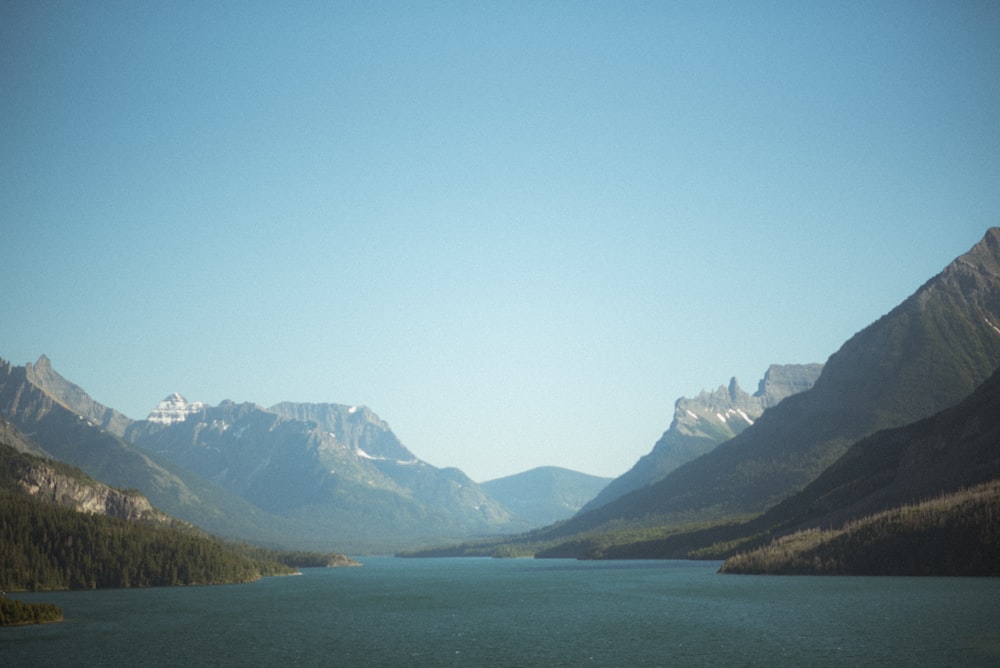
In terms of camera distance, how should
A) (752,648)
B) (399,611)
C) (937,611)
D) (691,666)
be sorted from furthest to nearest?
1. (399,611)
2. (937,611)
3. (752,648)
4. (691,666)

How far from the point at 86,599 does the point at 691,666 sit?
148m

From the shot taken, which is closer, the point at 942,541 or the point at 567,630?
the point at 567,630

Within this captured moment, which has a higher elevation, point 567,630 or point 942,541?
point 942,541

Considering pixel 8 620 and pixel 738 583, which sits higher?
pixel 8 620

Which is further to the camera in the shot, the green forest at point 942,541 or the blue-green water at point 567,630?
the green forest at point 942,541

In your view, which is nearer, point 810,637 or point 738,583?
point 810,637

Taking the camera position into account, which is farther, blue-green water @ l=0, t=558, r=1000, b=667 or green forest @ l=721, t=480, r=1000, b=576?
green forest @ l=721, t=480, r=1000, b=576

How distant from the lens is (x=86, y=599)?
18375 centimetres

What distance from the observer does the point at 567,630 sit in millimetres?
115812

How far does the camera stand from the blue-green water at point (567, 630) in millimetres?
90000

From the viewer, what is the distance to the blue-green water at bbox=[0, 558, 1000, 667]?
90.0 metres

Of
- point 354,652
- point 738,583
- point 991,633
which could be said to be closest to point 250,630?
point 354,652

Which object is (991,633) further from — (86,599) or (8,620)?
(86,599)

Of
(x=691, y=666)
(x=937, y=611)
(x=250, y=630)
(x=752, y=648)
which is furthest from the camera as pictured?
(x=250, y=630)
